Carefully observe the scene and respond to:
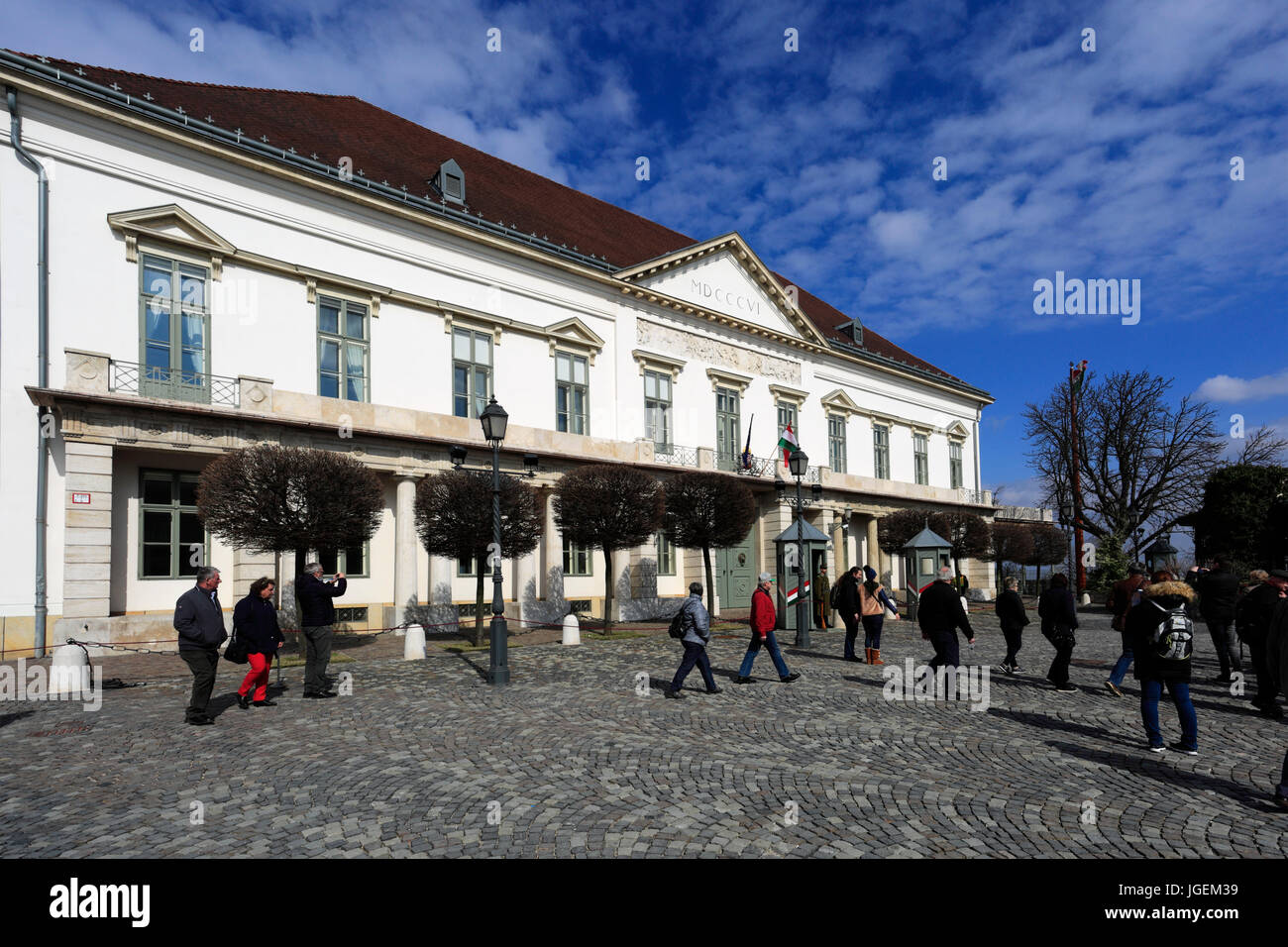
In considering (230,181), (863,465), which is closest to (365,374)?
(230,181)

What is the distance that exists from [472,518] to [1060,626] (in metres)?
12.2

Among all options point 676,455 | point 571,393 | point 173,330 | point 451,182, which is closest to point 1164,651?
point 173,330

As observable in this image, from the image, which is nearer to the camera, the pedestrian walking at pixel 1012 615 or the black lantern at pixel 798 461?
the pedestrian walking at pixel 1012 615

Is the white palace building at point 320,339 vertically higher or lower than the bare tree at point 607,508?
higher

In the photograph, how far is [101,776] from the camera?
714 centimetres

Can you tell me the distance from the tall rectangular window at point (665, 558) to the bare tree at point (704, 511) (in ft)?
19.9

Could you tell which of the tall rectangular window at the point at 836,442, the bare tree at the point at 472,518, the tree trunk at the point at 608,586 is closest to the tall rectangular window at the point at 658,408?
the tree trunk at the point at 608,586

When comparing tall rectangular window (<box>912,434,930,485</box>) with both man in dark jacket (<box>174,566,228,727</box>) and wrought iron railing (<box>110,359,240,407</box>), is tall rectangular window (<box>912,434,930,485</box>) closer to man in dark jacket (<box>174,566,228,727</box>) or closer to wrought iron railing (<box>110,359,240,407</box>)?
wrought iron railing (<box>110,359,240,407</box>)

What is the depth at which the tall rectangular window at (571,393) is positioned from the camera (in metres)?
26.5

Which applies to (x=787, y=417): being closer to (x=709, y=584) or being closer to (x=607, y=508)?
(x=709, y=584)

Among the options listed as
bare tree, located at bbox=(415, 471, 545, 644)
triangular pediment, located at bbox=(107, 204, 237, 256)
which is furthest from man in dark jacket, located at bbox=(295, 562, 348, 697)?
triangular pediment, located at bbox=(107, 204, 237, 256)

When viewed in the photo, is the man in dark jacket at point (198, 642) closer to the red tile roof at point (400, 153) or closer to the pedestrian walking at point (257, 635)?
the pedestrian walking at point (257, 635)

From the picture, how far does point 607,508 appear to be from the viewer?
19703 millimetres
